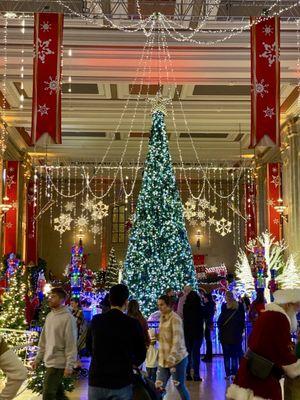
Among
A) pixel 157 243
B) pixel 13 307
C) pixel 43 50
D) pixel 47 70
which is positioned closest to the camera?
pixel 13 307

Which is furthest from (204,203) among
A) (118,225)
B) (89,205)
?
(89,205)

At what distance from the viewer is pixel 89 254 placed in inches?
1293

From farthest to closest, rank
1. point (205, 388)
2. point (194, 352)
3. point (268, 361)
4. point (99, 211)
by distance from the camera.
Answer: point (99, 211)
point (194, 352)
point (205, 388)
point (268, 361)

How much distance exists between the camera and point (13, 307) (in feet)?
35.3

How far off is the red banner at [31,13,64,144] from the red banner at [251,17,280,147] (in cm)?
344

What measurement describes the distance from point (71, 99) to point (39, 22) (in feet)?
26.7

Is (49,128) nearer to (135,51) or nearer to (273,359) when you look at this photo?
(135,51)

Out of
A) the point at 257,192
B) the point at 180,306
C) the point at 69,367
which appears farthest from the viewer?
the point at 257,192

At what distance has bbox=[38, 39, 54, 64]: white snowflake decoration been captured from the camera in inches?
434

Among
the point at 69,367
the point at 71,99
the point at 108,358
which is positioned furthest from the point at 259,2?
the point at 108,358

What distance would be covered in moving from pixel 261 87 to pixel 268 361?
782 cm

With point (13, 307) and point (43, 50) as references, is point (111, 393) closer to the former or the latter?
point (13, 307)

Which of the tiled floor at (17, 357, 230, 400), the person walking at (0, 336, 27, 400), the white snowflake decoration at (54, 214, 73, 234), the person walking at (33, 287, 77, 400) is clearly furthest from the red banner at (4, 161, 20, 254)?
the person walking at (0, 336, 27, 400)

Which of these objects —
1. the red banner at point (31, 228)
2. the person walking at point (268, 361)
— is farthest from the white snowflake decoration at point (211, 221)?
the person walking at point (268, 361)
